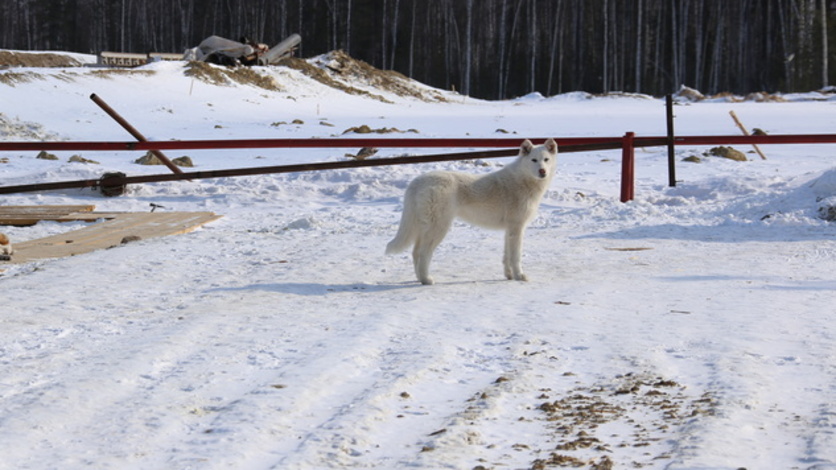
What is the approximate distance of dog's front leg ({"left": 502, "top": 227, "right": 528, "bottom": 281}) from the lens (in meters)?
7.86

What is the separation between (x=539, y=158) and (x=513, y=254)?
31.7 inches

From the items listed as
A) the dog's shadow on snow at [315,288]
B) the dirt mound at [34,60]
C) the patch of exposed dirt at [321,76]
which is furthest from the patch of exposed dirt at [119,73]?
the dog's shadow on snow at [315,288]

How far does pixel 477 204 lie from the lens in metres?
7.86

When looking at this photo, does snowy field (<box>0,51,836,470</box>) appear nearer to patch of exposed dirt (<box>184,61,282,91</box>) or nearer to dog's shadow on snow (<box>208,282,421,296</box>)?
dog's shadow on snow (<box>208,282,421,296</box>)

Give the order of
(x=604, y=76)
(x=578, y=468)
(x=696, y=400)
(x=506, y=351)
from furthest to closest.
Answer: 1. (x=604, y=76)
2. (x=506, y=351)
3. (x=696, y=400)
4. (x=578, y=468)

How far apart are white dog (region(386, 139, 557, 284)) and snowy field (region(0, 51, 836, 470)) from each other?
291mm

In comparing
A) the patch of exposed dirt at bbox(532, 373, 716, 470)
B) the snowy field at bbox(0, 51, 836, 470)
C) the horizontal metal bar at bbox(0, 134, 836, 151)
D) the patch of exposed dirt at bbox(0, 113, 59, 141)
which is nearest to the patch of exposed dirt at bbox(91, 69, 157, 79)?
the patch of exposed dirt at bbox(0, 113, 59, 141)

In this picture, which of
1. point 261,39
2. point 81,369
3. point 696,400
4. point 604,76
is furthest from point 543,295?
point 261,39

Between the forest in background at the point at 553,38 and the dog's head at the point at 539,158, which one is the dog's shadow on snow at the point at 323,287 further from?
the forest in background at the point at 553,38

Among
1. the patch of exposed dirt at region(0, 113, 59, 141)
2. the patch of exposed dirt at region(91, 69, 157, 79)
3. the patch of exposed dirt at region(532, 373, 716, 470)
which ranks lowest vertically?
the patch of exposed dirt at region(532, 373, 716, 470)

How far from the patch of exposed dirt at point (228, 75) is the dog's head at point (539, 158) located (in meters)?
32.4

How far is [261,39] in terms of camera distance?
65.9 m

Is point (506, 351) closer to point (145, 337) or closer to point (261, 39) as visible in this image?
point (145, 337)

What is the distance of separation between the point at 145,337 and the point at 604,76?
167 feet
